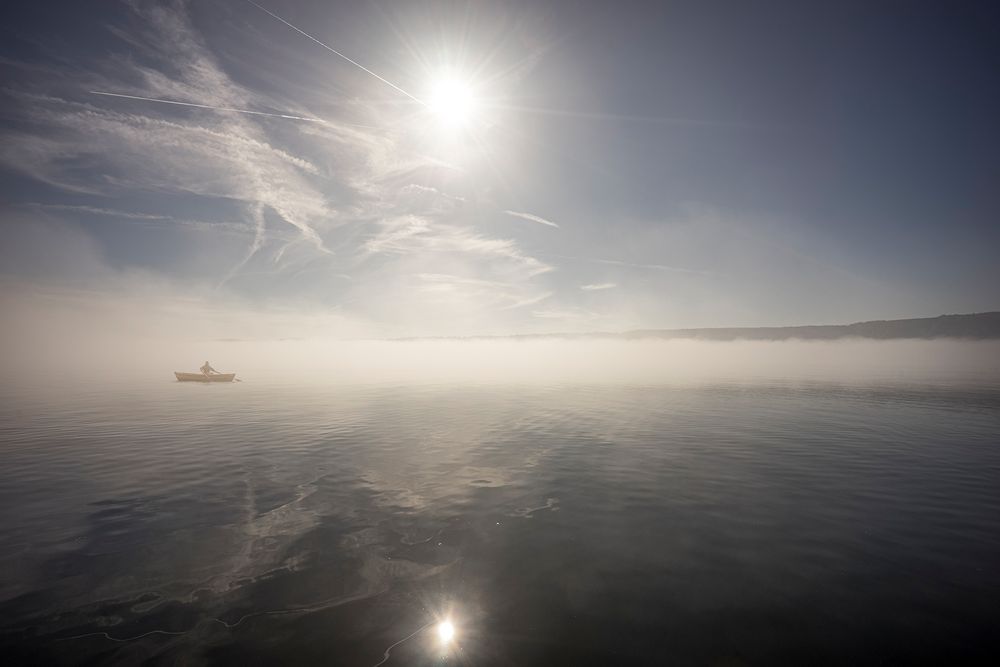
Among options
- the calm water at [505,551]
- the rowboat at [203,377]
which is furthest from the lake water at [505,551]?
the rowboat at [203,377]

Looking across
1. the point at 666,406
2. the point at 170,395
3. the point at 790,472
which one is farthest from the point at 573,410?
the point at 170,395

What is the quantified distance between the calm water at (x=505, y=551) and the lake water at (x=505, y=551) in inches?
2.4

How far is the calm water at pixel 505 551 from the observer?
23.3ft

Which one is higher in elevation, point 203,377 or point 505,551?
point 203,377

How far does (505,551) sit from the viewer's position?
10.5 meters

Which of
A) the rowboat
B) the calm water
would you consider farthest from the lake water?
the rowboat

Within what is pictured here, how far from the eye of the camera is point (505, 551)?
414 inches

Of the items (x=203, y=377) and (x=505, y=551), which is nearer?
(x=505, y=551)

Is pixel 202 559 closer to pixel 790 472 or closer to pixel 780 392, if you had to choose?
pixel 790 472

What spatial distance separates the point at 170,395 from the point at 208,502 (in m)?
51.2

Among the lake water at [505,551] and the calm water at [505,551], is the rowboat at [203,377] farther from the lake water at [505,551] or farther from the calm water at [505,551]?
the calm water at [505,551]

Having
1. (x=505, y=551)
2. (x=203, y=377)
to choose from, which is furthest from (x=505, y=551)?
(x=203, y=377)

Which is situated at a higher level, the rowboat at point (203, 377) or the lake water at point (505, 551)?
the rowboat at point (203, 377)

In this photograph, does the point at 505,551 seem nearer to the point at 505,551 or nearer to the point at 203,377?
the point at 505,551
